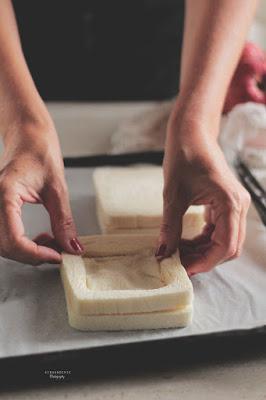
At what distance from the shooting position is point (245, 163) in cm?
144

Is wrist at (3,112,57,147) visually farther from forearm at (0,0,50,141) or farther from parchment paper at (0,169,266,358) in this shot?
parchment paper at (0,169,266,358)

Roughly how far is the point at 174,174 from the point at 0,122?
353 millimetres

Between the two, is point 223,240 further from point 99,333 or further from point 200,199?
point 99,333

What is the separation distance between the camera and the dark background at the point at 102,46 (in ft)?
6.08

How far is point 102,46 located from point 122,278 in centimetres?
112

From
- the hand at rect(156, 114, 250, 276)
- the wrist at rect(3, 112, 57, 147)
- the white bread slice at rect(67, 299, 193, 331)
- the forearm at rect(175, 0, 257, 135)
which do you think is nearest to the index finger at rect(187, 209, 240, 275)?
the hand at rect(156, 114, 250, 276)

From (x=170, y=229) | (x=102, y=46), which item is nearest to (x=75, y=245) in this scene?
(x=170, y=229)

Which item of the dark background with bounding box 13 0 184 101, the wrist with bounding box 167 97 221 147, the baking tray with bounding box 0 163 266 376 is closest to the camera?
the baking tray with bounding box 0 163 266 376

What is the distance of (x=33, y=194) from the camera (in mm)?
1010

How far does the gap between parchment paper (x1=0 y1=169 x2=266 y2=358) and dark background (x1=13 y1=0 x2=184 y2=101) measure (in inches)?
34.5

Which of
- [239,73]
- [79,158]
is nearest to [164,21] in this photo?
[239,73]

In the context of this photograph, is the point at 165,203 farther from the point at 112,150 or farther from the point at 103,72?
the point at 103,72

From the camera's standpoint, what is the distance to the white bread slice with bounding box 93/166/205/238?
3.84ft

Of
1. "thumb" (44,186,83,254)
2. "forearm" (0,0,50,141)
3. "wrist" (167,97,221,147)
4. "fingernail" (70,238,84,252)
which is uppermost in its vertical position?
"forearm" (0,0,50,141)
